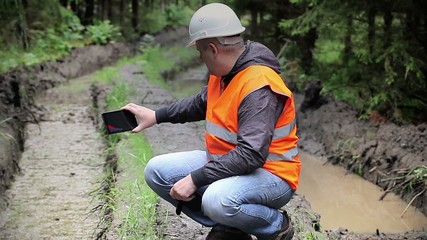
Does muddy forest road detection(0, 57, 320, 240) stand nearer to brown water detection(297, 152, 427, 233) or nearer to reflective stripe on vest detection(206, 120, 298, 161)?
brown water detection(297, 152, 427, 233)

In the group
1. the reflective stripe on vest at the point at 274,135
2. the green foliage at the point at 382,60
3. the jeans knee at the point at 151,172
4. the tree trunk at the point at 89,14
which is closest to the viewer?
the reflective stripe on vest at the point at 274,135

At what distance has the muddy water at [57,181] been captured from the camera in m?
5.55

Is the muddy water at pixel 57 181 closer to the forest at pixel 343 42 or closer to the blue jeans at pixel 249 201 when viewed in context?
the forest at pixel 343 42

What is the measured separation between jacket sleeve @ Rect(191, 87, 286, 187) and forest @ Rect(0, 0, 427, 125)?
228 inches

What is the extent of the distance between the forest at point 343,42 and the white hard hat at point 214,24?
5.74m

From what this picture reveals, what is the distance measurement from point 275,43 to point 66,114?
6.39m

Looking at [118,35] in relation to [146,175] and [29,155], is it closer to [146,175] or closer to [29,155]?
[29,155]

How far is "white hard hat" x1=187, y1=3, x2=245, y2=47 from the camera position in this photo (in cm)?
335

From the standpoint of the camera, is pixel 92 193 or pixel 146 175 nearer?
pixel 146 175

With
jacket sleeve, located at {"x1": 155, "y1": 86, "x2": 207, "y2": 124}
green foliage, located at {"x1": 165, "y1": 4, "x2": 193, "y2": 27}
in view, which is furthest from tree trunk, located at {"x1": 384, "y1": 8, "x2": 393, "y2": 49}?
green foliage, located at {"x1": 165, "y1": 4, "x2": 193, "y2": 27}

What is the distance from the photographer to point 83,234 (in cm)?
534

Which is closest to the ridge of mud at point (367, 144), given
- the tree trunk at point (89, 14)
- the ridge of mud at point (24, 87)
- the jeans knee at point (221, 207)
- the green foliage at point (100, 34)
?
the jeans knee at point (221, 207)

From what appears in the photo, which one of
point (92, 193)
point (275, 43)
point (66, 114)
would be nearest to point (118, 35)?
point (275, 43)

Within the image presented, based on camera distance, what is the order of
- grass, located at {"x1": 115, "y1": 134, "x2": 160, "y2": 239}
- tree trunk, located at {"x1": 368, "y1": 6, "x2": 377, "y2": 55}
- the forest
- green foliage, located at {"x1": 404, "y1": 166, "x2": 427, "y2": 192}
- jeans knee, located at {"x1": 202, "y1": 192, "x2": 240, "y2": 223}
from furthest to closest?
1. tree trunk, located at {"x1": 368, "y1": 6, "x2": 377, "y2": 55}
2. the forest
3. green foliage, located at {"x1": 404, "y1": 166, "x2": 427, "y2": 192}
4. grass, located at {"x1": 115, "y1": 134, "x2": 160, "y2": 239}
5. jeans knee, located at {"x1": 202, "y1": 192, "x2": 240, "y2": 223}
